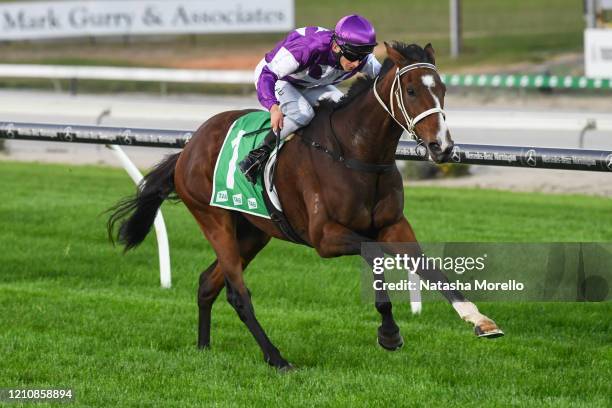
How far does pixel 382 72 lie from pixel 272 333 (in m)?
1.81

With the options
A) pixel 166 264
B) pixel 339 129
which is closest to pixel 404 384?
pixel 339 129

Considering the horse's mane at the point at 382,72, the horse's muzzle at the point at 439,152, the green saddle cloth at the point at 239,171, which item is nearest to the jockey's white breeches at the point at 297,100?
the horse's mane at the point at 382,72

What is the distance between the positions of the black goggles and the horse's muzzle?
32.1 inches

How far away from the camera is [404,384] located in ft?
19.2

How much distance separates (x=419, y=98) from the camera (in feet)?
18.6

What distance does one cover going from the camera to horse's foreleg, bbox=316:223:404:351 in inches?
234

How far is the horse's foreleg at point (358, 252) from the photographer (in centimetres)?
593

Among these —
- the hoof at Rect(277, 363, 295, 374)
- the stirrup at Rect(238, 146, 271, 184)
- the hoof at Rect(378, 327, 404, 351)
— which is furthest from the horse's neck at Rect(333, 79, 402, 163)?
the hoof at Rect(277, 363, 295, 374)

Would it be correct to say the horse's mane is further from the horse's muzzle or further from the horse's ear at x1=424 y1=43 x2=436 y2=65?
the horse's muzzle

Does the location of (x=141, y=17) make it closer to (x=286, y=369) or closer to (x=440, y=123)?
(x=286, y=369)

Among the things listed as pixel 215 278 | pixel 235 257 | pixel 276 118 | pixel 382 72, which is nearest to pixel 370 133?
pixel 382 72

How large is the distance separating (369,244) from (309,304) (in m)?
2.23

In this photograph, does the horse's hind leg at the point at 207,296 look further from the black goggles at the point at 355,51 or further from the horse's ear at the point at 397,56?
the horse's ear at the point at 397,56

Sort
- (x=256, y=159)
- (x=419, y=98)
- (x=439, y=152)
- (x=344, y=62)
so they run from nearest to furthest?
(x=439, y=152), (x=419, y=98), (x=344, y=62), (x=256, y=159)
